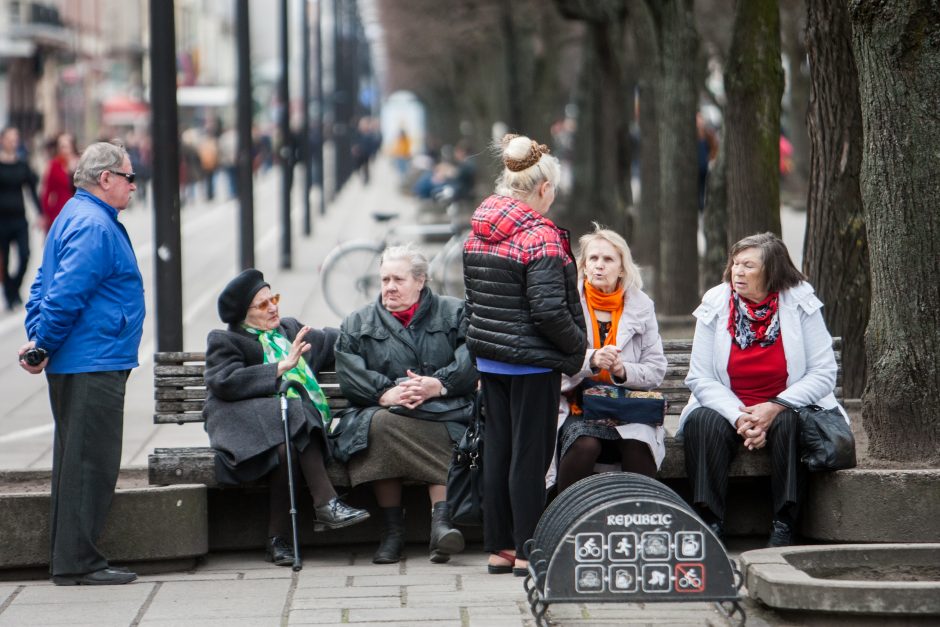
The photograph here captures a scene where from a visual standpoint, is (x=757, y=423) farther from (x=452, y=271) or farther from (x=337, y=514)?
(x=452, y=271)

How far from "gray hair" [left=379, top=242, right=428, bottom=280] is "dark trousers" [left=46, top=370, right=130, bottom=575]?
4.15 ft

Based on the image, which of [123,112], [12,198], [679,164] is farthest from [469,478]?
[123,112]

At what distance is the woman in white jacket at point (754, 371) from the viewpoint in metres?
6.73

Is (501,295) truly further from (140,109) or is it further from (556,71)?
(140,109)

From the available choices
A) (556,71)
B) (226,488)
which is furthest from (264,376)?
(556,71)

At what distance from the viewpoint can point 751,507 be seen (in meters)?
7.12

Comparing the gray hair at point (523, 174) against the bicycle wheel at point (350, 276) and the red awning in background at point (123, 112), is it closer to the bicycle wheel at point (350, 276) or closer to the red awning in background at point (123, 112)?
the bicycle wheel at point (350, 276)

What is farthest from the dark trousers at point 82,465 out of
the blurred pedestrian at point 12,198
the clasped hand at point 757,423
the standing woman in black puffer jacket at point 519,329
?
the blurred pedestrian at point 12,198

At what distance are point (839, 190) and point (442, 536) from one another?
11.5ft

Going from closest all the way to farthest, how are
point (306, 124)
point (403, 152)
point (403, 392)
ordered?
point (403, 392), point (306, 124), point (403, 152)

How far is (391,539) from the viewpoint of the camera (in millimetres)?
6828

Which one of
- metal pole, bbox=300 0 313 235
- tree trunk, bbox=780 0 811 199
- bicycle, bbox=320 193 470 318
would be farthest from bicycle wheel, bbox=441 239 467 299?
tree trunk, bbox=780 0 811 199

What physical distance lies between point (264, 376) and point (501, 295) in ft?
3.87

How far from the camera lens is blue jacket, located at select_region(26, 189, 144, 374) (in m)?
6.36
